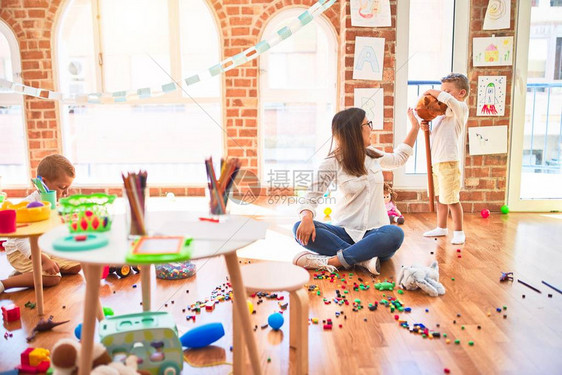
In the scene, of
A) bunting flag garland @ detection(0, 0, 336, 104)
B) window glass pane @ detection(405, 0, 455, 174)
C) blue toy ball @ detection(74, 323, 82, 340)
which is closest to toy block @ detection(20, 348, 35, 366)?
blue toy ball @ detection(74, 323, 82, 340)

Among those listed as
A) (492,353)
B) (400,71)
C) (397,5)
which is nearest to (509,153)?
(400,71)

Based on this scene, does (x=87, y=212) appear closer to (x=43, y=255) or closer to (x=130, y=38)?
(x=43, y=255)

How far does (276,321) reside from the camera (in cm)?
161

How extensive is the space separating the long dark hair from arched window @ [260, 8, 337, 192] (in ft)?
6.33

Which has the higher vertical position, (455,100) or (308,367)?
(455,100)

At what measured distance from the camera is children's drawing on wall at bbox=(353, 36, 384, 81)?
3338 mm

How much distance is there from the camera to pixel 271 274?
4.45 feet

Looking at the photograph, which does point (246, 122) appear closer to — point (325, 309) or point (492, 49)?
point (492, 49)

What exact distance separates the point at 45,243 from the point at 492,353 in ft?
4.22

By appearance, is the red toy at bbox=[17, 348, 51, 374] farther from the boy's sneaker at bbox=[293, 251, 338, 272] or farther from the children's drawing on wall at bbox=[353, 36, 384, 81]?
the children's drawing on wall at bbox=[353, 36, 384, 81]

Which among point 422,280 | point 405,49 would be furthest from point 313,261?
point 405,49

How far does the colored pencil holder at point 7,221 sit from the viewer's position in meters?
1.49

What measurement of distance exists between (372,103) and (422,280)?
1.75m

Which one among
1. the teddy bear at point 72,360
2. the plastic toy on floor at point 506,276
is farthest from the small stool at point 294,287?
the plastic toy on floor at point 506,276
